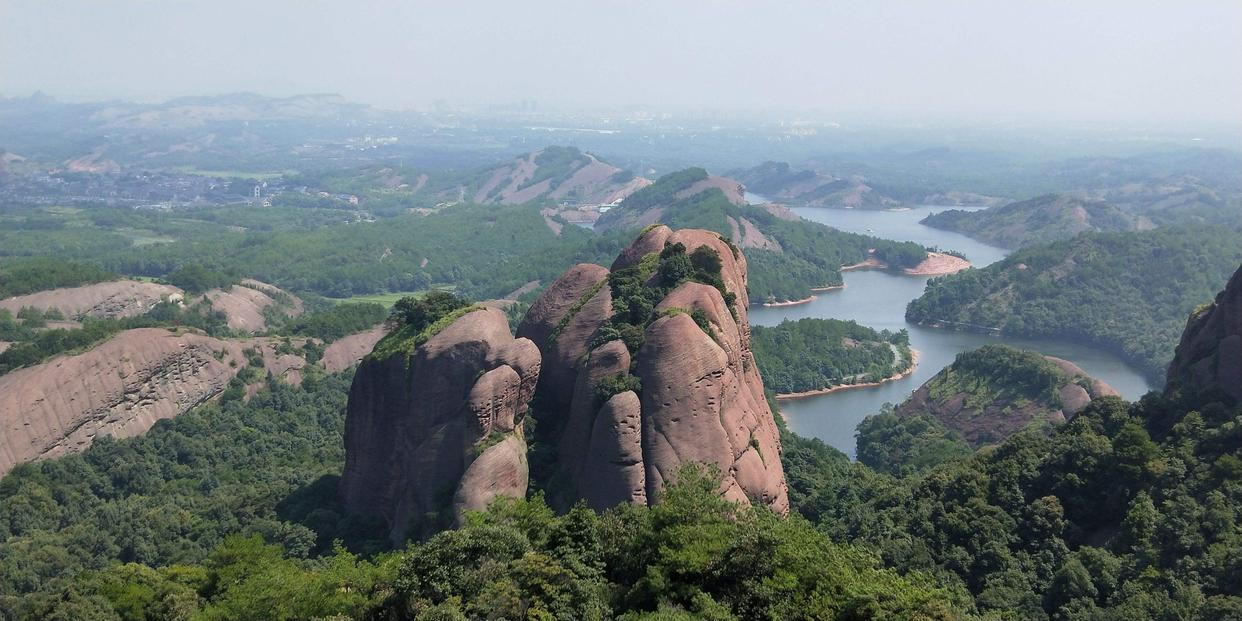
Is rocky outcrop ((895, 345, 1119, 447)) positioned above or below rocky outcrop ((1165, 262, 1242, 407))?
below

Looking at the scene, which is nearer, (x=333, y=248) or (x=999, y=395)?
(x=999, y=395)

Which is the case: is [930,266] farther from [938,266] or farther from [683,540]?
[683,540]

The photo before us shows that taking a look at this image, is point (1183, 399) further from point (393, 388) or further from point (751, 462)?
point (393, 388)

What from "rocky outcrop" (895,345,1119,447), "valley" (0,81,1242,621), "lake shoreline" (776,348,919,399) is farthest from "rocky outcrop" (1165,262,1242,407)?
"lake shoreline" (776,348,919,399)

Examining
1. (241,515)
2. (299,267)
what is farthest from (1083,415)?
(299,267)

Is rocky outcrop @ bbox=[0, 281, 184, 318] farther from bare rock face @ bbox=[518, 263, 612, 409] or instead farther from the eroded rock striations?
bare rock face @ bbox=[518, 263, 612, 409]

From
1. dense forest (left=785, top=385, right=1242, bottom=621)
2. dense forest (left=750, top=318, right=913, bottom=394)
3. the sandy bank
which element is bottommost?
the sandy bank

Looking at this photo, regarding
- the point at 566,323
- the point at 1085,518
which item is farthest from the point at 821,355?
the point at 566,323
